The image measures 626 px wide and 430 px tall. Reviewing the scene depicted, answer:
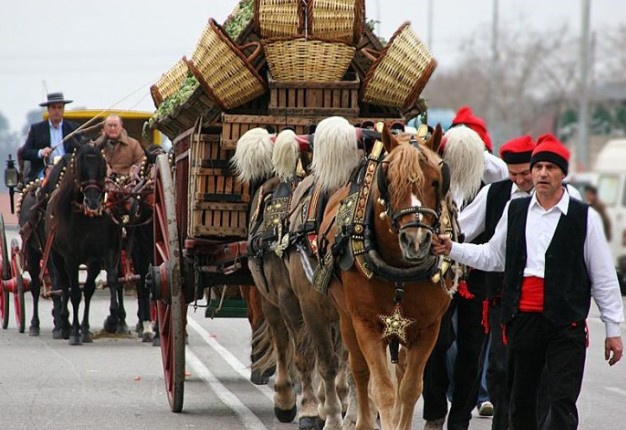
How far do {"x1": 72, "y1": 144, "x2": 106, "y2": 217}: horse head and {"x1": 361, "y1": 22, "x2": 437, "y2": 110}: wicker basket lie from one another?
6.15 metres

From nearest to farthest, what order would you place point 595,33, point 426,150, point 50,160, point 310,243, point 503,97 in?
point 426,150, point 310,243, point 50,160, point 595,33, point 503,97

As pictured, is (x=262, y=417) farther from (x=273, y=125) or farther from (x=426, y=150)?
(x=426, y=150)

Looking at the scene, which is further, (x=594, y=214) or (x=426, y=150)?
(x=426, y=150)

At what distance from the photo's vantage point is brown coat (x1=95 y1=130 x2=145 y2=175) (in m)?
18.1

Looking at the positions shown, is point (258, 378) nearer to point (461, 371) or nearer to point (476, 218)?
point (461, 371)

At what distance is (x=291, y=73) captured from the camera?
10.8 m

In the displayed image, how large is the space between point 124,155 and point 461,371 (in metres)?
9.10

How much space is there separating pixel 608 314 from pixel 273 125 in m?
3.92

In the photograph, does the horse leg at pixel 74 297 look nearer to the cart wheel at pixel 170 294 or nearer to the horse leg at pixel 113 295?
the horse leg at pixel 113 295

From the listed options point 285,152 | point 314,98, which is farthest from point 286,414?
point 314,98

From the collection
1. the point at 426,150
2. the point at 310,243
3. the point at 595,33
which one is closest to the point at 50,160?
the point at 310,243

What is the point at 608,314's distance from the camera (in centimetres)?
768

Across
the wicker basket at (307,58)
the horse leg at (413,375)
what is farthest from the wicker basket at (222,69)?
the horse leg at (413,375)

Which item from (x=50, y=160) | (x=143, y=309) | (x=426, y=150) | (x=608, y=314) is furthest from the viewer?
(x=50, y=160)
